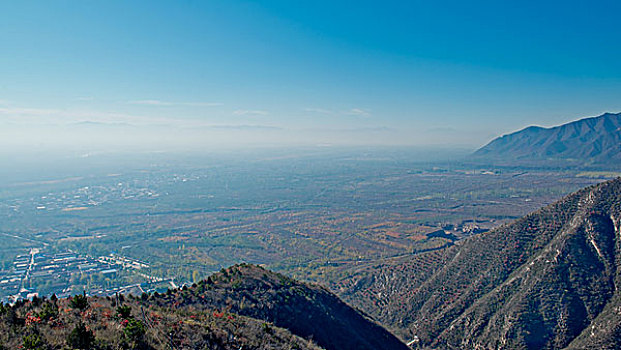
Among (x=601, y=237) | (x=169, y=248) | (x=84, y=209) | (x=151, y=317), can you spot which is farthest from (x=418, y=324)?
(x=84, y=209)

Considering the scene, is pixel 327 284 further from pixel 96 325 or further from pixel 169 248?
pixel 96 325

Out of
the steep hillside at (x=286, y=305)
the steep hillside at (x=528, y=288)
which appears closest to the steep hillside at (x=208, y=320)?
the steep hillside at (x=286, y=305)

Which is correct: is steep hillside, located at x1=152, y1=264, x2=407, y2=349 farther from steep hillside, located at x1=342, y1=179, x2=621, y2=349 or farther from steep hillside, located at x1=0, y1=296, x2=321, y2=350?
steep hillside, located at x1=342, y1=179, x2=621, y2=349

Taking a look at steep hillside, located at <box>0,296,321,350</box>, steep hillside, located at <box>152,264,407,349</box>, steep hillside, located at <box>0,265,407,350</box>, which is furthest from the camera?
steep hillside, located at <box>152,264,407,349</box>

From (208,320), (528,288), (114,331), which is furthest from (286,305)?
(528,288)

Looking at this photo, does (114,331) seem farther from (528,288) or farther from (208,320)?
(528,288)

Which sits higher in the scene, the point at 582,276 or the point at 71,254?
the point at 582,276

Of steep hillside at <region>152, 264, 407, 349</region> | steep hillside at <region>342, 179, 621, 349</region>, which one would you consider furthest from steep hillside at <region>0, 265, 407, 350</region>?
steep hillside at <region>342, 179, 621, 349</region>
